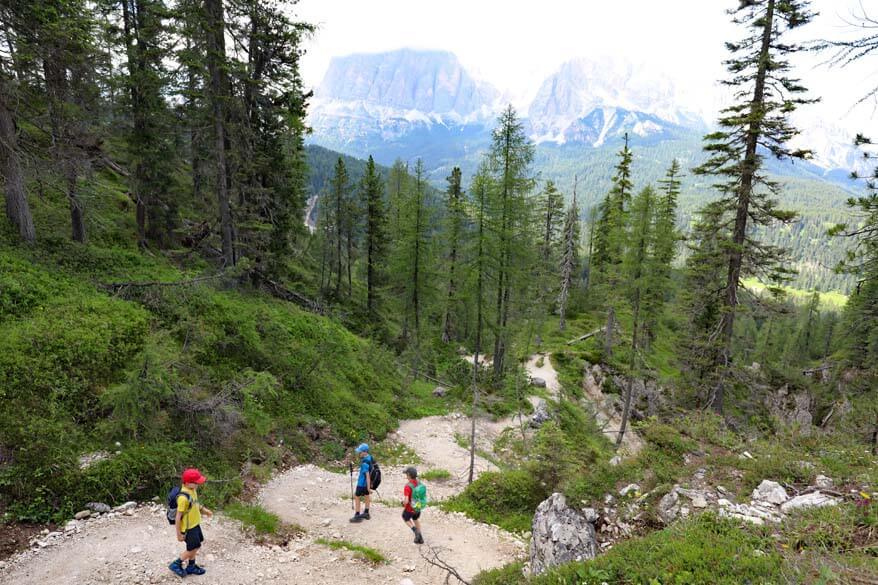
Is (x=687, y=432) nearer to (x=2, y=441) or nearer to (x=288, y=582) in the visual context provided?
(x=288, y=582)

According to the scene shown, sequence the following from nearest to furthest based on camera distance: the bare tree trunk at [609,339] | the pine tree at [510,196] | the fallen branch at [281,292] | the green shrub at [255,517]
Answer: the green shrub at [255,517]
the pine tree at [510,196]
the fallen branch at [281,292]
the bare tree trunk at [609,339]

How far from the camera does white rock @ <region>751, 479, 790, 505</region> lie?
6.53m

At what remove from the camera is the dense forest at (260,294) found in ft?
26.3

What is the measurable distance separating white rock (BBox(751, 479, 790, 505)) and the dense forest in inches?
23.0

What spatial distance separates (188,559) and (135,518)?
1.84 meters

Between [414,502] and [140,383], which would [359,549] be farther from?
[140,383]

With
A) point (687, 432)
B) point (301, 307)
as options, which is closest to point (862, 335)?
point (687, 432)

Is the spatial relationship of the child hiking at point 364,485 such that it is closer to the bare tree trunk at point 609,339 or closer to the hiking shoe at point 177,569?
the hiking shoe at point 177,569

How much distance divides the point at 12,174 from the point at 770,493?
803 inches

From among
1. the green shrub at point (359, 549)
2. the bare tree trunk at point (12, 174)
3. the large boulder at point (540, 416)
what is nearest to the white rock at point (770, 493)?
the green shrub at point (359, 549)

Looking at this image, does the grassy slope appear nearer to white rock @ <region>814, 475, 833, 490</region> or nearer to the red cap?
the red cap

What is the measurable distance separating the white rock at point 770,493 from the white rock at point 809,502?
21 centimetres

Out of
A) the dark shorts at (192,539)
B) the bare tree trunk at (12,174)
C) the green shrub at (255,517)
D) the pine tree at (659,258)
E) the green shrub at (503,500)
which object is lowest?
the green shrub at (503,500)

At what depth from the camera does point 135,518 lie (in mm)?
7621
